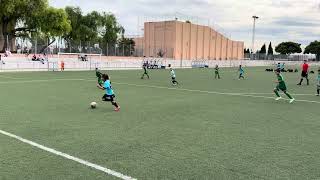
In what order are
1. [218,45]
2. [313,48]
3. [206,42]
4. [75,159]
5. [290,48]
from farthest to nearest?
[290,48] → [313,48] → [218,45] → [206,42] → [75,159]

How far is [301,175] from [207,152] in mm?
1935

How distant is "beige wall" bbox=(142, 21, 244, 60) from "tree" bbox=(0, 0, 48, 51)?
69.9ft

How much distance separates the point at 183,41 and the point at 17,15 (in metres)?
33.3

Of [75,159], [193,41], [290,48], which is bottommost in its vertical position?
[75,159]

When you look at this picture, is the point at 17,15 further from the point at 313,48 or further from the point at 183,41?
the point at 313,48

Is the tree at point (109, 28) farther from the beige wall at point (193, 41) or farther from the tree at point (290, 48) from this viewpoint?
the tree at point (290, 48)

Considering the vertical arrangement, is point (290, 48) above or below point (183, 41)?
above

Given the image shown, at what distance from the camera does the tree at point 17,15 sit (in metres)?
48.1

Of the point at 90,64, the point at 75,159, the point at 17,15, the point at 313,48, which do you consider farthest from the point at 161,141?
the point at 313,48

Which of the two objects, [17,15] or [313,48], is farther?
[313,48]

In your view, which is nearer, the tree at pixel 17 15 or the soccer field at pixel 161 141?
the soccer field at pixel 161 141

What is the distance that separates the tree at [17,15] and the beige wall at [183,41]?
2131 cm

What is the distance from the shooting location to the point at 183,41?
7469 centimetres

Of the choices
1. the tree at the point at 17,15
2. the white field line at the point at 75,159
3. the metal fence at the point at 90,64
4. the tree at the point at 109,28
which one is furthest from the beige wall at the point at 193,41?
the white field line at the point at 75,159
